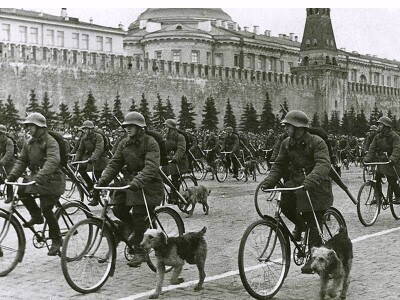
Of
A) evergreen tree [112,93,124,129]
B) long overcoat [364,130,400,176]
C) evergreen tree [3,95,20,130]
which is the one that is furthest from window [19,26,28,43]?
long overcoat [364,130,400,176]

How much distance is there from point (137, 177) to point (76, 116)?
33.4 metres

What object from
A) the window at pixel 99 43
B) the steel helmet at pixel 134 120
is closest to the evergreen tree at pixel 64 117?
the steel helmet at pixel 134 120

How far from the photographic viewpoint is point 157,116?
43500 mm

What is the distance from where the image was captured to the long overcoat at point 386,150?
1104 centimetres

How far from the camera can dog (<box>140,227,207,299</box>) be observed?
20.8 ft

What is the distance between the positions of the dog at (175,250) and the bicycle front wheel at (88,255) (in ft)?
1.38

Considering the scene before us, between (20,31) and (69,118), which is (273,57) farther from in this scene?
(69,118)

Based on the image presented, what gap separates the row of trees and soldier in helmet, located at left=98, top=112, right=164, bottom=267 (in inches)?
1058

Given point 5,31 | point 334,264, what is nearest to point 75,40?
point 5,31

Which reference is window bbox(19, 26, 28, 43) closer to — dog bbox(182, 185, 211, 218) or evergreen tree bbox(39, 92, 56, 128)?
Answer: evergreen tree bbox(39, 92, 56, 128)

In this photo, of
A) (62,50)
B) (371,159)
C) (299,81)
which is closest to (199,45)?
(299,81)

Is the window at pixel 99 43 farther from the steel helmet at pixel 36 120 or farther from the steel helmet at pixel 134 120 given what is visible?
the steel helmet at pixel 134 120

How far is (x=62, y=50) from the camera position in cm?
4488

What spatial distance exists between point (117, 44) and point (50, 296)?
68.3 metres
